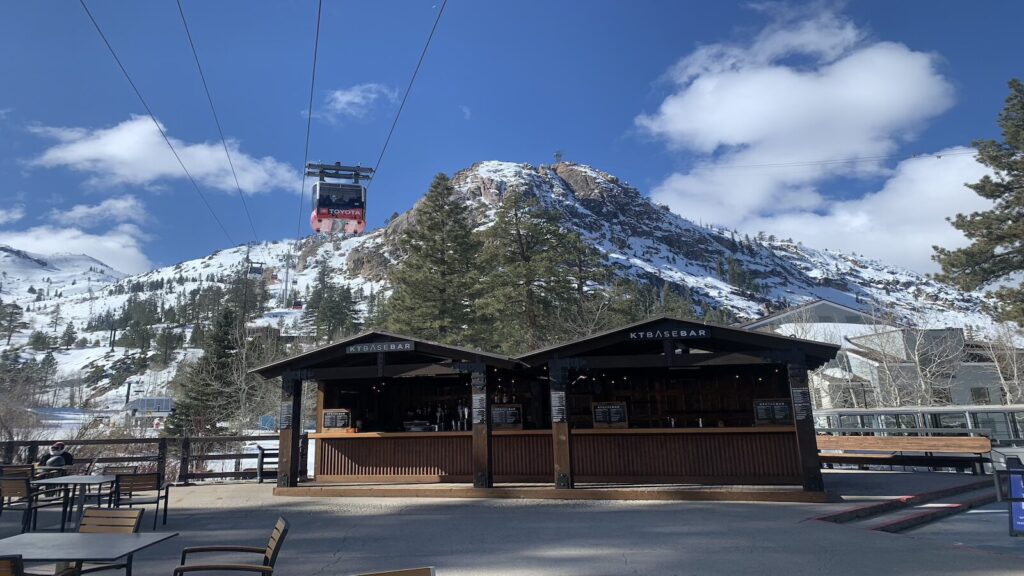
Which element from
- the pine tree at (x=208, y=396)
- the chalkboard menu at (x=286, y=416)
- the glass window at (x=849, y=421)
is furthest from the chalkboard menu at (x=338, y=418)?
the pine tree at (x=208, y=396)

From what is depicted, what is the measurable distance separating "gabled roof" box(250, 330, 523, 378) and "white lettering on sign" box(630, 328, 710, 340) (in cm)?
245

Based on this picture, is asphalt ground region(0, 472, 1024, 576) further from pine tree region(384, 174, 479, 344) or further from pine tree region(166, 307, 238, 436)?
pine tree region(166, 307, 238, 436)

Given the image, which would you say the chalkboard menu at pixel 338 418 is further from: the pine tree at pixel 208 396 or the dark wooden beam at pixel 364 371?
the pine tree at pixel 208 396

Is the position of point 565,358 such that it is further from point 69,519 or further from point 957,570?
point 69,519

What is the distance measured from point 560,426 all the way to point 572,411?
3178 millimetres

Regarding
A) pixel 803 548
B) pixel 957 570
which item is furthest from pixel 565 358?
pixel 957 570

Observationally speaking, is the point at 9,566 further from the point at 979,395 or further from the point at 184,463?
the point at 979,395

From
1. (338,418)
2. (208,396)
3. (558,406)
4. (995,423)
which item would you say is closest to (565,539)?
(558,406)

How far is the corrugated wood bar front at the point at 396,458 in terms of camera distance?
42.3 feet

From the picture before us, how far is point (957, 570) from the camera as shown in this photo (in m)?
5.80

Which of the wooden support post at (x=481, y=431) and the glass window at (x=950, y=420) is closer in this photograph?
the wooden support post at (x=481, y=431)

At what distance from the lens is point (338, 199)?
2061 centimetres

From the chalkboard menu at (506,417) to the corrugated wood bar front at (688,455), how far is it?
139 centimetres

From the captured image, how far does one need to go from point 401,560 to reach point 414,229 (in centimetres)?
2521
